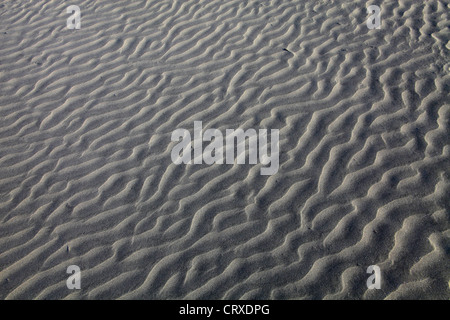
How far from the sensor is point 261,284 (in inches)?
143

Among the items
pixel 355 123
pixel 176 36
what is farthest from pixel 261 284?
pixel 176 36

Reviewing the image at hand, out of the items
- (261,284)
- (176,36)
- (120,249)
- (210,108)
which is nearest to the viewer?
(261,284)

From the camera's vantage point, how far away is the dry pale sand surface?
3.76 m

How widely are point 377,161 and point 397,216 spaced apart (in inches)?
29.7

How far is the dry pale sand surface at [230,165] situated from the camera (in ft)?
12.3

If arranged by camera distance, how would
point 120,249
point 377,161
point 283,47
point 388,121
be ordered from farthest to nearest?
point 283,47
point 388,121
point 377,161
point 120,249

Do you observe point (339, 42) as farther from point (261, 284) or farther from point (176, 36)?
point (261, 284)

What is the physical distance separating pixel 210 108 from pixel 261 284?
2.60m

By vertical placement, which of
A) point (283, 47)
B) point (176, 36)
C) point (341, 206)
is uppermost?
point (176, 36)

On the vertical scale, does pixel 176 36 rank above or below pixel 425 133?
above

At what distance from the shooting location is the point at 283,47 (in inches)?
251

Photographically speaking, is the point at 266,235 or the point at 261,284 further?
the point at 266,235

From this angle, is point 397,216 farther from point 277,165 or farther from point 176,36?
point 176,36

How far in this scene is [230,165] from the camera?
471 cm
